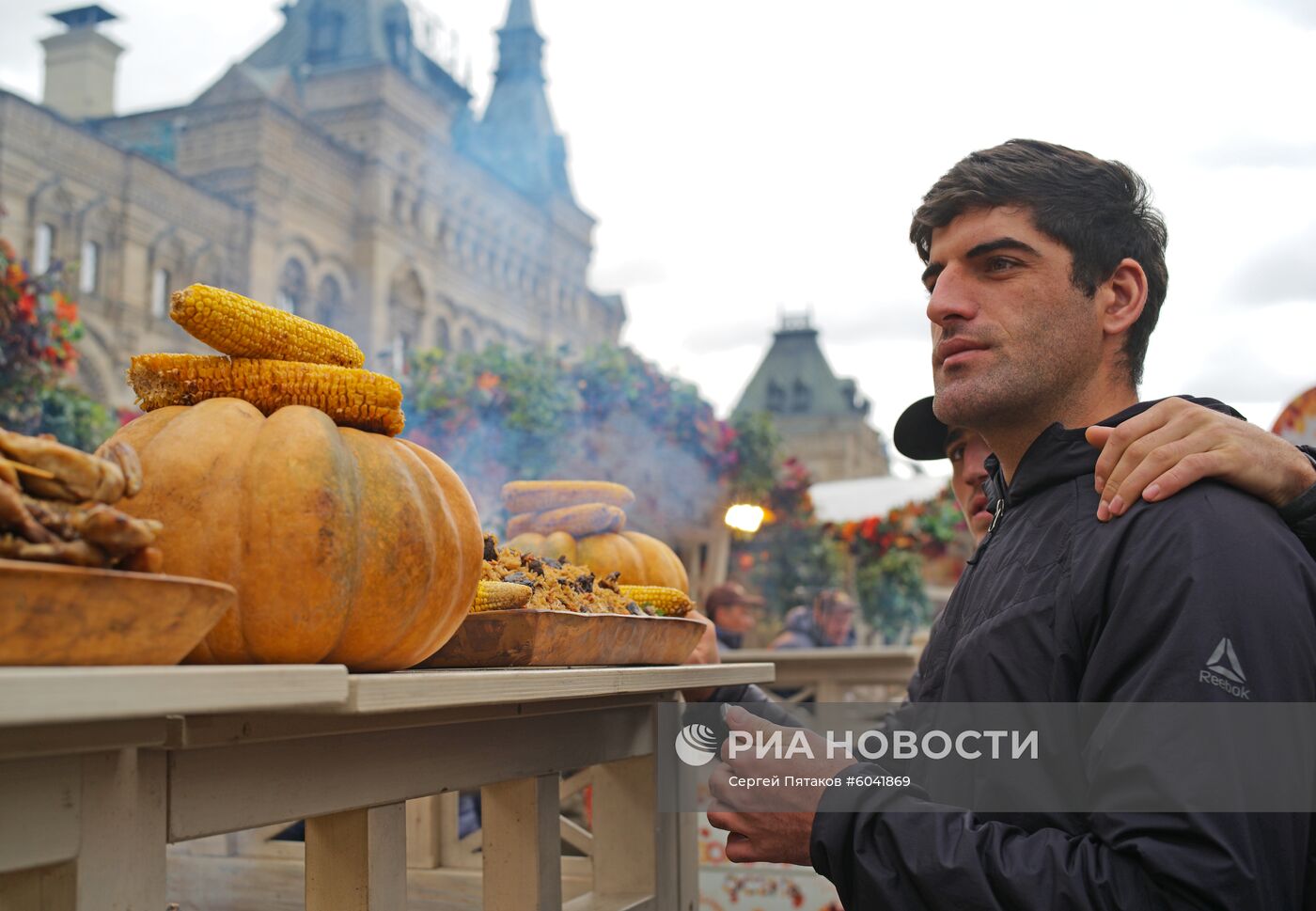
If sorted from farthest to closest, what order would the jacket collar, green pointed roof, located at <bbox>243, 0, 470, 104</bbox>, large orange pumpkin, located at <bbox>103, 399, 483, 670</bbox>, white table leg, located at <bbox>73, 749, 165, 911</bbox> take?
green pointed roof, located at <bbox>243, 0, 470, 104</bbox>, the jacket collar, large orange pumpkin, located at <bbox>103, 399, 483, 670</bbox>, white table leg, located at <bbox>73, 749, 165, 911</bbox>

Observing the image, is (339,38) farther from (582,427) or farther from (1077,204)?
(1077,204)

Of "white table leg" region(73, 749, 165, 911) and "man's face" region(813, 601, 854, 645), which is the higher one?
"white table leg" region(73, 749, 165, 911)

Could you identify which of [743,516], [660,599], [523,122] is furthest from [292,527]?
[523,122]

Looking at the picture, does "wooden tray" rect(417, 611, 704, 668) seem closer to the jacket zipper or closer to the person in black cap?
the jacket zipper

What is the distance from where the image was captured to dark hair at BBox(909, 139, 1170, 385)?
5.63ft

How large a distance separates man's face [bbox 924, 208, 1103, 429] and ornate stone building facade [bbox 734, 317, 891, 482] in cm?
5173

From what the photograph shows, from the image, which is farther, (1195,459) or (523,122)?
(523,122)

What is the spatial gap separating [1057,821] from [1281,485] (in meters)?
0.44

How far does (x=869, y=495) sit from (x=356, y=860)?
12523 millimetres

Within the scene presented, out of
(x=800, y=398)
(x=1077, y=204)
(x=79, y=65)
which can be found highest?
(x=79, y=65)

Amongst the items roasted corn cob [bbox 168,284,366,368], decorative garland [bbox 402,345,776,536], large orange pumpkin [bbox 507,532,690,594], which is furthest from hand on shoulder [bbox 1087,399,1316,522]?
decorative garland [bbox 402,345,776,536]

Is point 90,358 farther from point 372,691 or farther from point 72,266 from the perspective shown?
point 372,691

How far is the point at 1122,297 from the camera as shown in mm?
1735
